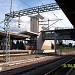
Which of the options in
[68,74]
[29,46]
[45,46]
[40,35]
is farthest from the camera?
[45,46]

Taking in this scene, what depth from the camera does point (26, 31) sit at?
3435 inches

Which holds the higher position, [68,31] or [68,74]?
[68,31]

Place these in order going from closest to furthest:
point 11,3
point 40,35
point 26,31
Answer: point 11,3, point 26,31, point 40,35

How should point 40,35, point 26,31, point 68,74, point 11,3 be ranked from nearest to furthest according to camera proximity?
point 68,74
point 11,3
point 26,31
point 40,35

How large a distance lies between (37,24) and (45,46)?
1423cm

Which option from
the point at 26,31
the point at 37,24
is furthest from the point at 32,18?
the point at 26,31

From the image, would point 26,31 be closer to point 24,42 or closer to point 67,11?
point 24,42

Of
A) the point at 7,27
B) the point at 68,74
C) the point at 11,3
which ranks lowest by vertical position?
the point at 68,74

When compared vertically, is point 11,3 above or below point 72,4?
above

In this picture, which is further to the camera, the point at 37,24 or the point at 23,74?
the point at 37,24

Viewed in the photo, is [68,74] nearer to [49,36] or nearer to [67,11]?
[67,11]

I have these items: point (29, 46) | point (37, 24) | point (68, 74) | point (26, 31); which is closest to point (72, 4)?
point (68, 74)

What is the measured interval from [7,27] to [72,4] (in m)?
17.4

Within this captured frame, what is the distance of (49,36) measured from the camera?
101 metres
